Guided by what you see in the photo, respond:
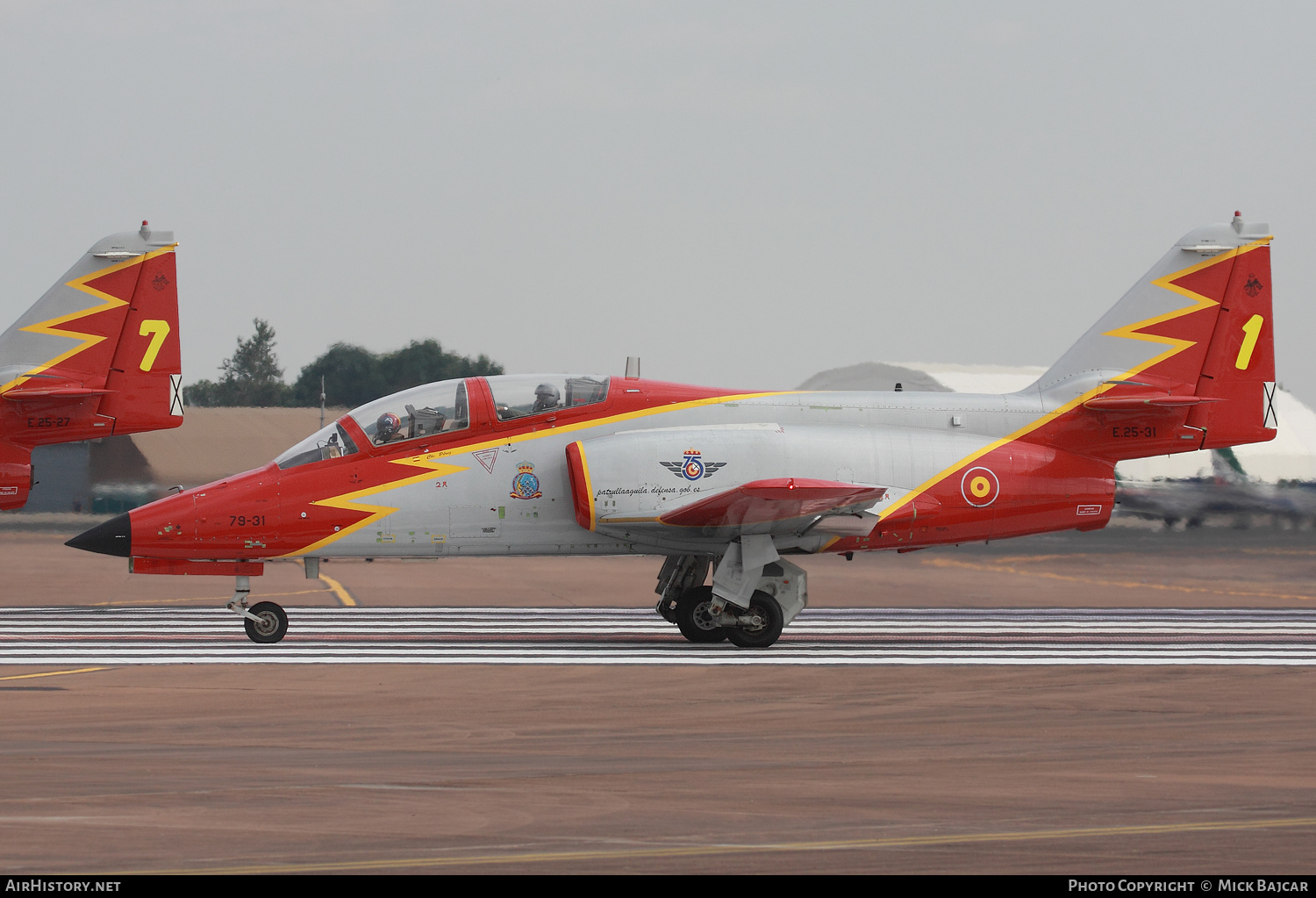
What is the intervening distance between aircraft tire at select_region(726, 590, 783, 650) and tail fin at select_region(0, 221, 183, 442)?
10.0 metres

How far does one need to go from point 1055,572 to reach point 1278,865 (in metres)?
23.1

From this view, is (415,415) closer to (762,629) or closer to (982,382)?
(762,629)

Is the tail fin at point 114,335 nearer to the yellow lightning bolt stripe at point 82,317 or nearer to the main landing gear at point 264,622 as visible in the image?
the yellow lightning bolt stripe at point 82,317

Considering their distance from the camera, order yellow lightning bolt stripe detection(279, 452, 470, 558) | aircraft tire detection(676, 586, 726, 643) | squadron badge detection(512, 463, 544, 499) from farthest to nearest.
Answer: aircraft tire detection(676, 586, 726, 643)
squadron badge detection(512, 463, 544, 499)
yellow lightning bolt stripe detection(279, 452, 470, 558)

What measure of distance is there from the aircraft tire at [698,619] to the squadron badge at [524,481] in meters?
2.33

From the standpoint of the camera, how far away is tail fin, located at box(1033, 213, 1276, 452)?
1728cm

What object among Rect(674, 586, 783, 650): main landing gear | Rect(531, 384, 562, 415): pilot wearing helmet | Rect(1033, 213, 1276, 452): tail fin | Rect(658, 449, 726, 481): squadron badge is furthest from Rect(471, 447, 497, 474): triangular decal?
Rect(1033, 213, 1276, 452): tail fin

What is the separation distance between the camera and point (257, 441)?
29.4m

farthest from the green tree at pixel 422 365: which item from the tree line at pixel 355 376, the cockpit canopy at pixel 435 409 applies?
the cockpit canopy at pixel 435 409

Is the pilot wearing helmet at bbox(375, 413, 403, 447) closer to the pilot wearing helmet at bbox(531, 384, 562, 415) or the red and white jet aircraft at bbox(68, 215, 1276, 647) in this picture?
the red and white jet aircraft at bbox(68, 215, 1276, 647)

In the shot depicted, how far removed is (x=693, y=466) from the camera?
15555 millimetres

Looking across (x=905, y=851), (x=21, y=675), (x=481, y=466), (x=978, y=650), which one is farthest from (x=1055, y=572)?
(x=905, y=851)

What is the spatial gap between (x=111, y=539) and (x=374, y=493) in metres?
2.84

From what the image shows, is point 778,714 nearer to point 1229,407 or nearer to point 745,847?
point 745,847
